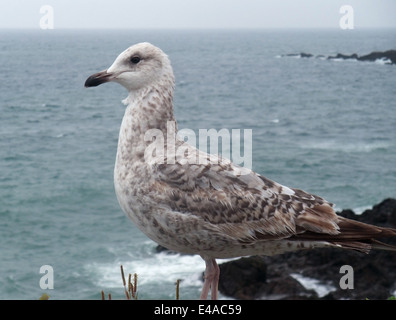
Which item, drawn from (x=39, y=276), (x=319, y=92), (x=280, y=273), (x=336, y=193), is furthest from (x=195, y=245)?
(x=319, y=92)

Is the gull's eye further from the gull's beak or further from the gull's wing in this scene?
the gull's wing

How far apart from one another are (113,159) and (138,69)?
314 feet

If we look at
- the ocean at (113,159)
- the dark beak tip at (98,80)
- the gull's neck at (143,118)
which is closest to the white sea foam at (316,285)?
the ocean at (113,159)

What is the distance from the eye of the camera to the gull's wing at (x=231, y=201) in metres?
7.20

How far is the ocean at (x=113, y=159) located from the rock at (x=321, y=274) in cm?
966

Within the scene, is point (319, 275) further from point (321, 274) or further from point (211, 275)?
point (211, 275)

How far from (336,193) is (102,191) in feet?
105

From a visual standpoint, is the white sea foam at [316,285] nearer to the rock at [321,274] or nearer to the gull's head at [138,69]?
the rock at [321,274]

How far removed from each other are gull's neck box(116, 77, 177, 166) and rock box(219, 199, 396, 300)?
1124 inches

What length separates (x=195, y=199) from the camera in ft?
23.6
